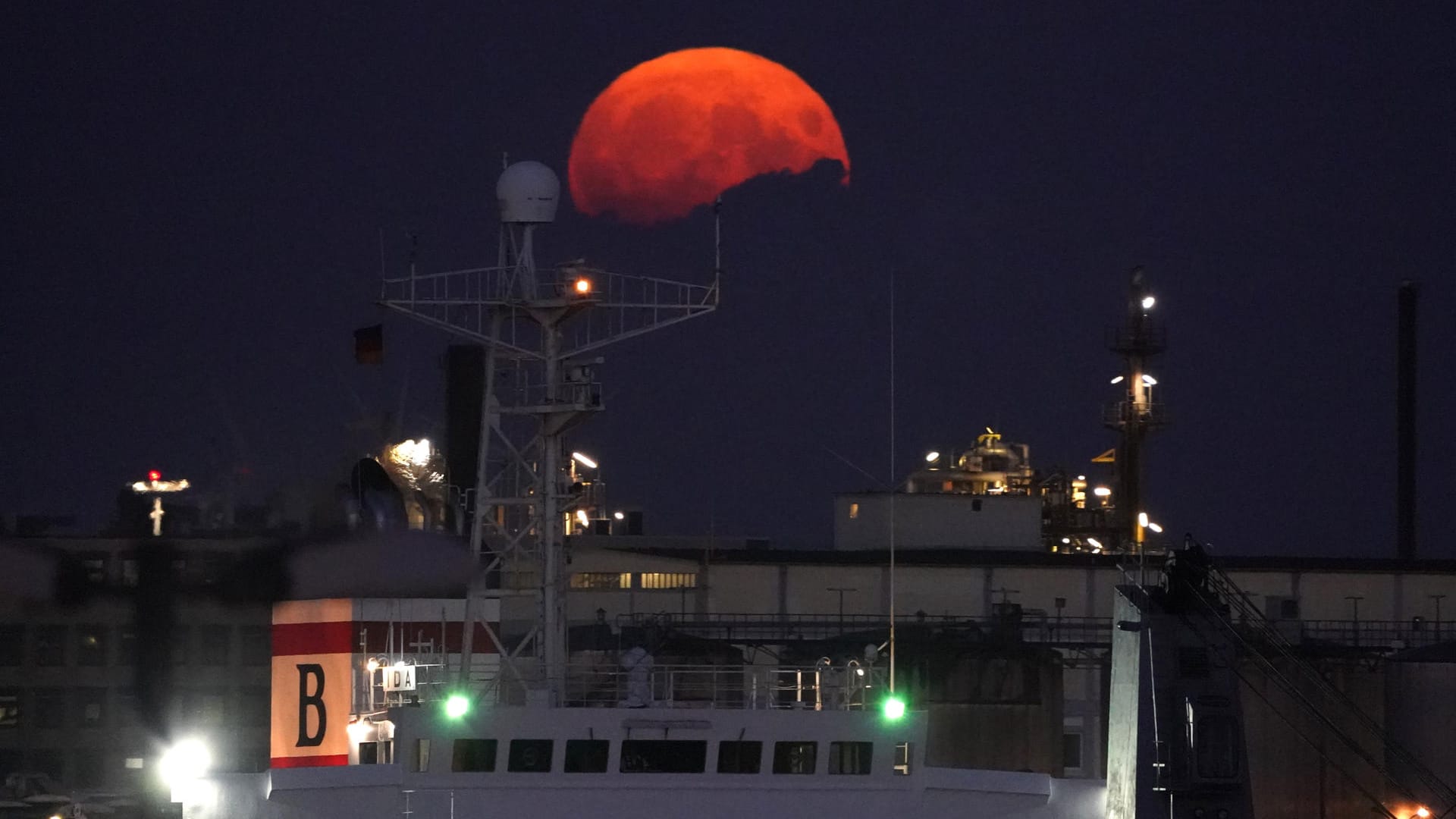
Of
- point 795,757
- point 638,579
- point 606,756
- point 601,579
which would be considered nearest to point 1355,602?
point 638,579

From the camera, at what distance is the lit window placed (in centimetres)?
6306

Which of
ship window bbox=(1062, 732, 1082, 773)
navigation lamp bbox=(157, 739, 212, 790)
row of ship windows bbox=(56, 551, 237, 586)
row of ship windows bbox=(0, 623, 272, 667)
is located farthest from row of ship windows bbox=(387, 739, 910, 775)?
ship window bbox=(1062, 732, 1082, 773)

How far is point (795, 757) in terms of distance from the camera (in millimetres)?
26906

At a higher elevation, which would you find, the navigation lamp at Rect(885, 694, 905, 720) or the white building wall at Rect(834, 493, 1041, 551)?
the white building wall at Rect(834, 493, 1041, 551)

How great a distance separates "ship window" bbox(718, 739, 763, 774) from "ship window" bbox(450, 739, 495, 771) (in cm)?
310

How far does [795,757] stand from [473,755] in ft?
14.3

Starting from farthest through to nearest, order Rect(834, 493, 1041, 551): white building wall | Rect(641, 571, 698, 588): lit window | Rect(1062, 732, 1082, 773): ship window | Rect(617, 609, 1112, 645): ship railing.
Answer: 1. Rect(834, 493, 1041, 551): white building wall
2. Rect(641, 571, 698, 588): lit window
3. Rect(617, 609, 1112, 645): ship railing
4. Rect(1062, 732, 1082, 773): ship window

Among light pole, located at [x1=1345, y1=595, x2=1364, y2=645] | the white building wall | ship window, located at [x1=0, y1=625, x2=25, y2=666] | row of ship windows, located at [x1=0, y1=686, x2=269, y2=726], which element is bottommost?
row of ship windows, located at [x1=0, y1=686, x2=269, y2=726]

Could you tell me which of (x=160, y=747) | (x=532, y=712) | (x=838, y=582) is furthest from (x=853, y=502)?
(x=532, y=712)

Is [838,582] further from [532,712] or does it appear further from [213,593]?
[532,712]

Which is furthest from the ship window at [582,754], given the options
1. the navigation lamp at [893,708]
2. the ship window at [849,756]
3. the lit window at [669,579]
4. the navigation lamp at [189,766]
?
the lit window at [669,579]

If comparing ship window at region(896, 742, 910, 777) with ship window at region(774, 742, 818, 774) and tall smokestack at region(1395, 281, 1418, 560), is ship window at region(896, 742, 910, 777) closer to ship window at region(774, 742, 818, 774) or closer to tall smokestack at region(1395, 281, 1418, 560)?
ship window at region(774, 742, 818, 774)

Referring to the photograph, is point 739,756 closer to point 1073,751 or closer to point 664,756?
point 664,756

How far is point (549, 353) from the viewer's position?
31469mm
